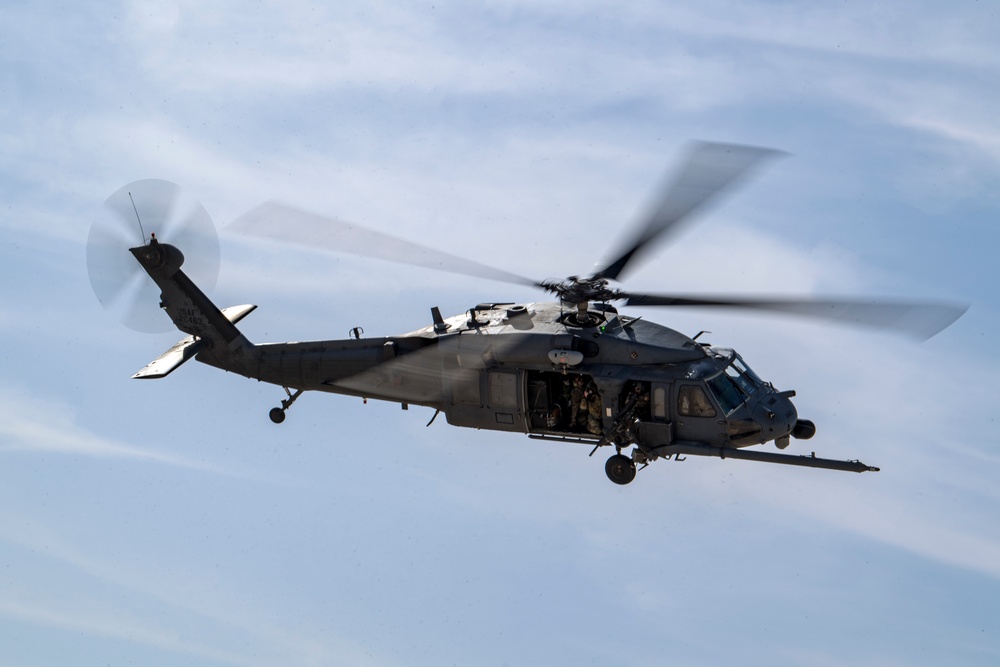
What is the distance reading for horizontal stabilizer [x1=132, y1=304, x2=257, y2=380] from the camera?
1158 inches

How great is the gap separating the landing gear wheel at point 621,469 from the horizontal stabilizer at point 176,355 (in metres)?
9.60

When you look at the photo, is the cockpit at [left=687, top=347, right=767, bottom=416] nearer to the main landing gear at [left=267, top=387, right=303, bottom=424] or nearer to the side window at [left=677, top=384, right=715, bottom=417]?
the side window at [left=677, top=384, right=715, bottom=417]

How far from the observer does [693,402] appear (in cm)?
2630

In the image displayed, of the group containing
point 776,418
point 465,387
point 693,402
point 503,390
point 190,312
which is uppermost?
point 190,312

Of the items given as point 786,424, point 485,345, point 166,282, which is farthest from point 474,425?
point 166,282

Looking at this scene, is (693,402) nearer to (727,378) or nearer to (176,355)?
(727,378)

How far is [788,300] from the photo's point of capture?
23984 mm

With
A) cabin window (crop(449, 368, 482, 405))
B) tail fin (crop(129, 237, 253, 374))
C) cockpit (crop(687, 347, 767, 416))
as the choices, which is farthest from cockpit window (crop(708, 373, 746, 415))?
tail fin (crop(129, 237, 253, 374))

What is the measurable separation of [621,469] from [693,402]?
6.07 ft

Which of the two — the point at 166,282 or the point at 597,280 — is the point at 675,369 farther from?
the point at 166,282

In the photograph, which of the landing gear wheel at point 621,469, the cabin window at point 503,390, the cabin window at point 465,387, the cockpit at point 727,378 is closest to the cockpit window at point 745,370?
the cockpit at point 727,378

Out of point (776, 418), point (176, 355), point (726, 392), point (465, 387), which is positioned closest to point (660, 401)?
point (726, 392)

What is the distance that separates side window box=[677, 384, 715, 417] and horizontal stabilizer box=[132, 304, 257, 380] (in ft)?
34.6

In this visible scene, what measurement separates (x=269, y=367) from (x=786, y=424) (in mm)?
10866
